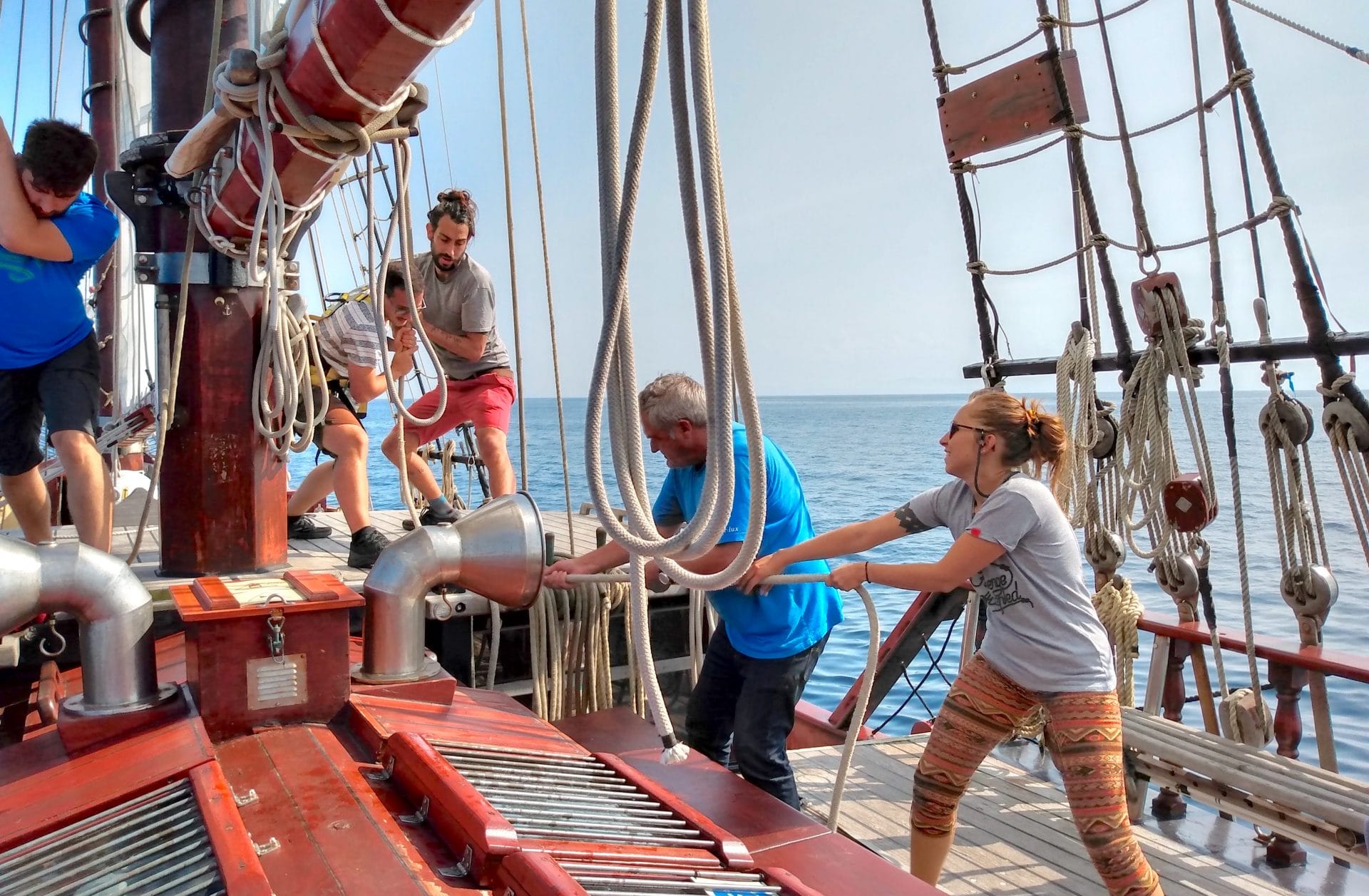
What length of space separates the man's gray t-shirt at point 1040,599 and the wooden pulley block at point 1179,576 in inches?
58.6

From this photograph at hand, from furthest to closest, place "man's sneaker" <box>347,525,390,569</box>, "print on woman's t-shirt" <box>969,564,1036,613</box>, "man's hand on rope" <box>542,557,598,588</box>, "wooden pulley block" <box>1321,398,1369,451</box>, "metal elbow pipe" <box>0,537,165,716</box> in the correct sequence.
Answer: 1. "man's sneaker" <box>347,525,390,569</box>
2. "man's hand on rope" <box>542,557,598,588</box>
3. "wooden pulley block" <box>1321,398,1369,451</box>
4. "print on woman's t-shirt" <box>969,564,1036,613</box>
5. "metal elbow pipe" <box>0,537,165,716</box>

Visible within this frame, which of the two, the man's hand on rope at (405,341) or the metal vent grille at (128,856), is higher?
the man's hand on rope at (405,341)

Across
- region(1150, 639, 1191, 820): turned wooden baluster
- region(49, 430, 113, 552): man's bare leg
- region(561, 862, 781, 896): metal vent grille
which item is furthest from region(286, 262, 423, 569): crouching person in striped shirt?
region(1150, 639, 1191, 820): turned wooden baluster

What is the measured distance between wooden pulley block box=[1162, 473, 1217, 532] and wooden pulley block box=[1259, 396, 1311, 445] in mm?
310

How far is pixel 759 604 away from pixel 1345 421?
1.88 meters

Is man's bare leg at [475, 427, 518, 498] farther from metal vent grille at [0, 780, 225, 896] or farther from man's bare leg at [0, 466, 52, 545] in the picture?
metal vent grille at [0, 780, 225, 896]

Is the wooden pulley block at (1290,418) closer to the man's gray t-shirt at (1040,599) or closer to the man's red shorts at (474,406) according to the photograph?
the man's gray t-shirt at (1040,599)

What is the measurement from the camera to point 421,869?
5.20 ft

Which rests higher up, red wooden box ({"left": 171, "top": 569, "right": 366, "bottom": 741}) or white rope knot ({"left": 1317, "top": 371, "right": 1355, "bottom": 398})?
white rope knot ({"left": 1317, "top": 371, "right": 1355, "bottom": 398})

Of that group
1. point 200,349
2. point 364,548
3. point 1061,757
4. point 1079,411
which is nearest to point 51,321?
point 200,349

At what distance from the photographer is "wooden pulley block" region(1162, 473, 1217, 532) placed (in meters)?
3.61

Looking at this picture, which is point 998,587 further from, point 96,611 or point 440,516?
point 440,516

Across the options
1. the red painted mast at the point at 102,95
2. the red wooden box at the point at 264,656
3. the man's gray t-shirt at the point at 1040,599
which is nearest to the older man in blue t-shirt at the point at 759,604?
the man's gray t-shirt at the point at 1040,599

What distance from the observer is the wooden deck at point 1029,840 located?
2.94 meters
